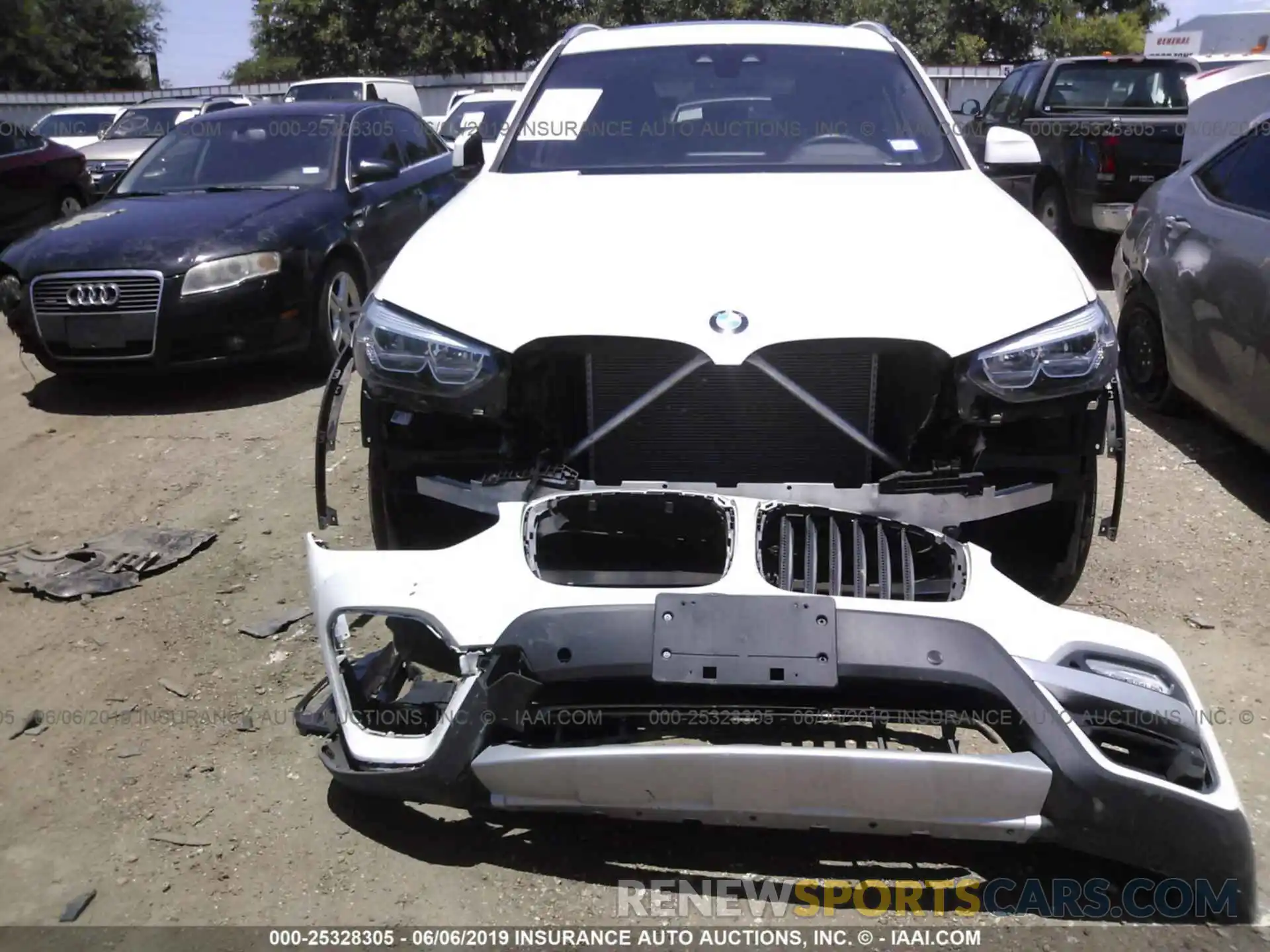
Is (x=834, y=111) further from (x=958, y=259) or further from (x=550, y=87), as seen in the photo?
(x=958, y=259)

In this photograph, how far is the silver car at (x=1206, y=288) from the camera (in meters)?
4.27

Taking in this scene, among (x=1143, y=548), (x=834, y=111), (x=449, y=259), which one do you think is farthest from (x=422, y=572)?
(x=1143, y=548)

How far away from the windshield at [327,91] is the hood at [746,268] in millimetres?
15700

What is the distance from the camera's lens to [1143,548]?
410 cm

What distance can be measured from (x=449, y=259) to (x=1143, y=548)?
2.73 meters

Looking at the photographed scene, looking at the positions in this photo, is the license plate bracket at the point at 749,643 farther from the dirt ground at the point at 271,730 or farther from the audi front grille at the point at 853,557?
the dirt ground at the point at 271,730

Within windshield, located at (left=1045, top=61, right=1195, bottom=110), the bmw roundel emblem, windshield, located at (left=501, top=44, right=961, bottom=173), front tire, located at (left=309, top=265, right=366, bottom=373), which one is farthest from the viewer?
windshield, located at (left=1045, top=61, right=1195, bottom=110)

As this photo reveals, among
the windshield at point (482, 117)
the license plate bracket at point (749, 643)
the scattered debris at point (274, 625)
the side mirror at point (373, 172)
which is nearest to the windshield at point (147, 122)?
the windshield at point (482, 117)

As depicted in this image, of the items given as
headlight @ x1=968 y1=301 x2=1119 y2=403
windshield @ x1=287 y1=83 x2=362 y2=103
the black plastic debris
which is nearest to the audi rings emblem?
the black plastic debris

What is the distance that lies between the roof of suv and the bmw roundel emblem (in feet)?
7.05

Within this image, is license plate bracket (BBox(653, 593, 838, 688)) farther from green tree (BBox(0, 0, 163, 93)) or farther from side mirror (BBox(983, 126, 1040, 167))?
green tree (BBox(0, 0, 163, 93))

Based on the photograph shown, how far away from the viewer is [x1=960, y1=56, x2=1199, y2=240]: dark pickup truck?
27.4 ft

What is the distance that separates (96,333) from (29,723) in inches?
125

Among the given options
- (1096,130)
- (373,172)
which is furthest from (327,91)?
(1096,130)
